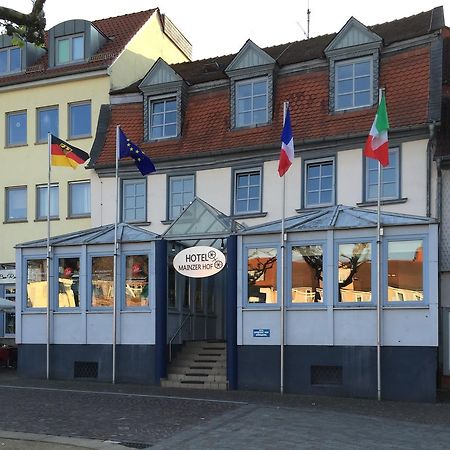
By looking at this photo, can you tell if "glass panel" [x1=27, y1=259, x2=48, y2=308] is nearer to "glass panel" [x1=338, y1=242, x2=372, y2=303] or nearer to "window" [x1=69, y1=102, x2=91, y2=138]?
"window" [x1=69, y1=102, x2=91, y2=138]

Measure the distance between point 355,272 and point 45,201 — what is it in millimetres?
13415

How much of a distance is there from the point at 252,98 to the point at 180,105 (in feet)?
7.94

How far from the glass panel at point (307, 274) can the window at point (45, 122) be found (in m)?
12.4

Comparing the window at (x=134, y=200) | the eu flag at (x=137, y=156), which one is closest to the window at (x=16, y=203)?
the window at (x=134, y=200)

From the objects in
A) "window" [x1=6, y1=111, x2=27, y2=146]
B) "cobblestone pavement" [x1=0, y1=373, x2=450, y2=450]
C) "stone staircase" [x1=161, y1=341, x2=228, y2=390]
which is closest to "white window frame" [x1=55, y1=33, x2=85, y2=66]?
"window" [x1=6, y1=111, x2=27, y2=146]

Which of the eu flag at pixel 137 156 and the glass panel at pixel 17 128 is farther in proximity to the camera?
the glass panel at pixel 17 128

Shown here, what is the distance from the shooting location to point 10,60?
94.0 feet

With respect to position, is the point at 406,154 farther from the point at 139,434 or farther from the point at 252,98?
the point at 139,434

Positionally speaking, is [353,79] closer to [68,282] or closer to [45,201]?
[68,282]

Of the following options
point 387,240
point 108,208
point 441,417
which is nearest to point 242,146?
point 108,208

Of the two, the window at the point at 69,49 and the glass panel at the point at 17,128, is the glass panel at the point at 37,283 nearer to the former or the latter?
the glass panel at the point at 17,128

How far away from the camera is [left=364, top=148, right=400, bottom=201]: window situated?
19766 millimetres

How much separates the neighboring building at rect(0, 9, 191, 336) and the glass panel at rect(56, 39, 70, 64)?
0.04 metres

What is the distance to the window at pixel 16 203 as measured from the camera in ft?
88.8
